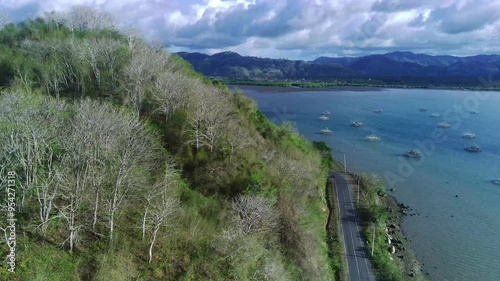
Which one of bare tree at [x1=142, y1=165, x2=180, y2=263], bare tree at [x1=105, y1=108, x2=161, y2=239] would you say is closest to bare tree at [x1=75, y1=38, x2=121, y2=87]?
bare tree at [x1=105, y1=108, x2=161, y2=239]

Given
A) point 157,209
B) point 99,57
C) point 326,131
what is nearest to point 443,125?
point 326,131

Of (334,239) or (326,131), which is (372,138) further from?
(334,239)

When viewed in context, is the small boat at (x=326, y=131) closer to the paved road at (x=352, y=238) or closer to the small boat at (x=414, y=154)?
the small boat at (x=414, y=154)

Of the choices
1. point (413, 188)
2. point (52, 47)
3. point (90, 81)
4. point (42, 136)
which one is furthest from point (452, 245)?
point (52, 47)

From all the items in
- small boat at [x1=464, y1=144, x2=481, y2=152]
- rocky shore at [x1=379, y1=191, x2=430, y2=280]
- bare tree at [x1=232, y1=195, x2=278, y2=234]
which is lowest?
→ rocky shore at [x1=379, y1=191, x2=430, y2=280]

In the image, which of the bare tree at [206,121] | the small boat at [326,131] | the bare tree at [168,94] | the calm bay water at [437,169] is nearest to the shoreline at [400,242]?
the calm bay water at [437,169]

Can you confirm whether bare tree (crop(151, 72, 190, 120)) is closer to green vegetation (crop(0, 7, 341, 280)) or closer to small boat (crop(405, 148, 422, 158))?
green vegetation (crop(0, 7, 341, 280))
